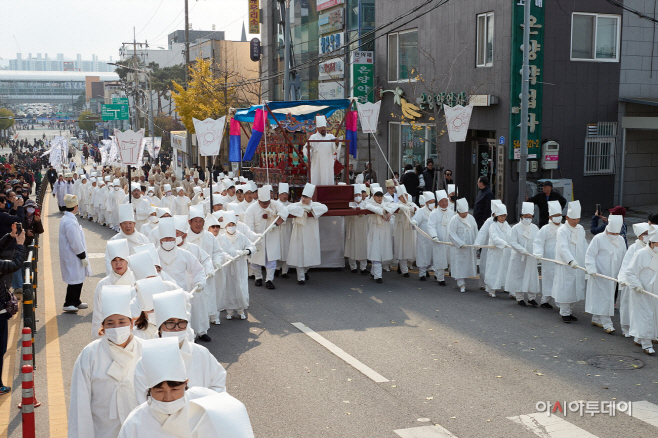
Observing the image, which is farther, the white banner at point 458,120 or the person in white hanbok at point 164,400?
the white banner at point 458,120

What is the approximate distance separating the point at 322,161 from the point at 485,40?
9.13m

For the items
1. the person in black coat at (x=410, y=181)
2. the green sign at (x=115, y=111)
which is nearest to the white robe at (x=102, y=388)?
the person in black coat at (x=410, y=181)

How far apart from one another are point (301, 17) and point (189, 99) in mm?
7506

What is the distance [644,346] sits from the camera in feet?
29.5

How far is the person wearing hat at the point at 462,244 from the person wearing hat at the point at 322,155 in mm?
2792

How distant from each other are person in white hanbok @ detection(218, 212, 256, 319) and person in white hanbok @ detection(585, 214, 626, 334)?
4.81m

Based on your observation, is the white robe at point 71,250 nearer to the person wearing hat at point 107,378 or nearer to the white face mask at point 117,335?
the person wearing hat at point 107,378

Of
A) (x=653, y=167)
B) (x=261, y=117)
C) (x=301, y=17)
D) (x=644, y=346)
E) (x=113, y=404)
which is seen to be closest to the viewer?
(x=113, y=404)

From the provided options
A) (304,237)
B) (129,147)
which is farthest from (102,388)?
(129,147)

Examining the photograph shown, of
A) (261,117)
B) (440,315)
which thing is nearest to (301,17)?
(261,117)

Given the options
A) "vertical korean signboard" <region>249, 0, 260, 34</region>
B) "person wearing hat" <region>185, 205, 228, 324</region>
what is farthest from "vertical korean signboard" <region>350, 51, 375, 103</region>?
"vertical korean signboard" <region>249, 0, 260, 34</region>

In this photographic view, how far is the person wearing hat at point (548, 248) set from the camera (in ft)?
36.9

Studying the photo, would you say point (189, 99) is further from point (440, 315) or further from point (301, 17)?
point (440, 315)

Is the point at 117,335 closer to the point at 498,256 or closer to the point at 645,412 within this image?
the point at 645,412
